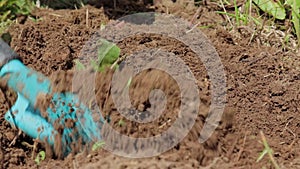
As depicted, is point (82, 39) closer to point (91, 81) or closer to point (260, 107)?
point (91, 81)

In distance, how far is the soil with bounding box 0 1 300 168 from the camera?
178 centimetres

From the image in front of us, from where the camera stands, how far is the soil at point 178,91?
1.78 metres

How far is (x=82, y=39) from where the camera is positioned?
7.64ft

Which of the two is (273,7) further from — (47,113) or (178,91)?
(47,113)

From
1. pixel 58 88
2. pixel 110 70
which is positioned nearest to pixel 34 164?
pixel 58 88

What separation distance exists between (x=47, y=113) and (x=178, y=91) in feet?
1.39

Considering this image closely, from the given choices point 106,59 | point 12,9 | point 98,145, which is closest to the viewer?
point 98,145

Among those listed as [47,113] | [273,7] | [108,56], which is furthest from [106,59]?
[273,7]

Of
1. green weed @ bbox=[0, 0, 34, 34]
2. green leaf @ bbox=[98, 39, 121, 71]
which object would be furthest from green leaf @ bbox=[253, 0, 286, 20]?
green weed @ bbox=[0, 0, 34, 34]

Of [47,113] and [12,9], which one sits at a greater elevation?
[12,9]

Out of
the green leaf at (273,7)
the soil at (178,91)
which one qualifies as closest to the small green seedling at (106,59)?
the soil at (178,91)

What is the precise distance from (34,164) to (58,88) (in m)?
0.25

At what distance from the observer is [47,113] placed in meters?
1.90

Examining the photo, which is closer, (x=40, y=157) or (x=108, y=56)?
(x=40, y=157)
